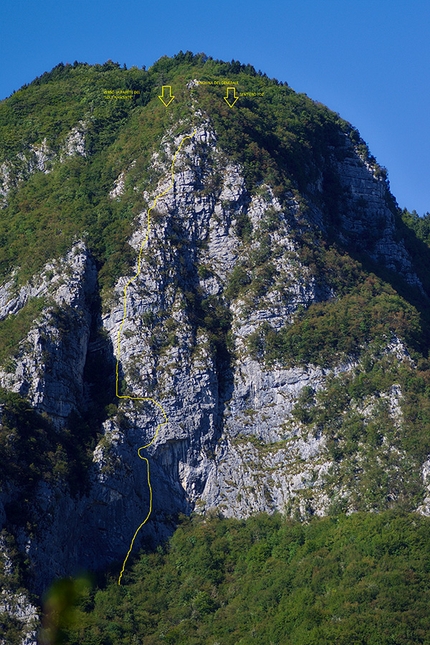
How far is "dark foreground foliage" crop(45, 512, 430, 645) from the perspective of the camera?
86625 millimetres

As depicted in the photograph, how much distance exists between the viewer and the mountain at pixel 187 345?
93.9 metres

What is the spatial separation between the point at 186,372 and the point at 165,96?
3369cm

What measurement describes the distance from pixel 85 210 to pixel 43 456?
27.6m

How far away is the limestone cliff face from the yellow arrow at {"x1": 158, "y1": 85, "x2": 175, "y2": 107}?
35.6ft

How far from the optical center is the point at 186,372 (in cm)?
10062

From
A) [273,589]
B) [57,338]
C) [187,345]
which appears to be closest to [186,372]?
[187,345]

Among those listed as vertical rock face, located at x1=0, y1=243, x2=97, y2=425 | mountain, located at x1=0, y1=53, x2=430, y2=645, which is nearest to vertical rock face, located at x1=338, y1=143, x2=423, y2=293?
mountain, located at x1=0, y1=53, x2=430, y2=645

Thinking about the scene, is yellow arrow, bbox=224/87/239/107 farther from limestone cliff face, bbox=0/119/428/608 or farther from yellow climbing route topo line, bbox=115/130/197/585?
limestone cliff face, bbox=0/119/428/608

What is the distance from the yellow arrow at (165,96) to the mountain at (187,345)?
22.4 inches

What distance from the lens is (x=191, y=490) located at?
9788cm

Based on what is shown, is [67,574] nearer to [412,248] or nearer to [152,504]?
[152,504]

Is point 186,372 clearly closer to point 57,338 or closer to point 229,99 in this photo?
point 57,338

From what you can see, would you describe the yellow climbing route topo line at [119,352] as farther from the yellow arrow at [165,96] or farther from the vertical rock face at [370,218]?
the vertical rock face at [370,218]

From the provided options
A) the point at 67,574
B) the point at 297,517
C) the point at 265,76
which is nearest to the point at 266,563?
the point at 297,517
